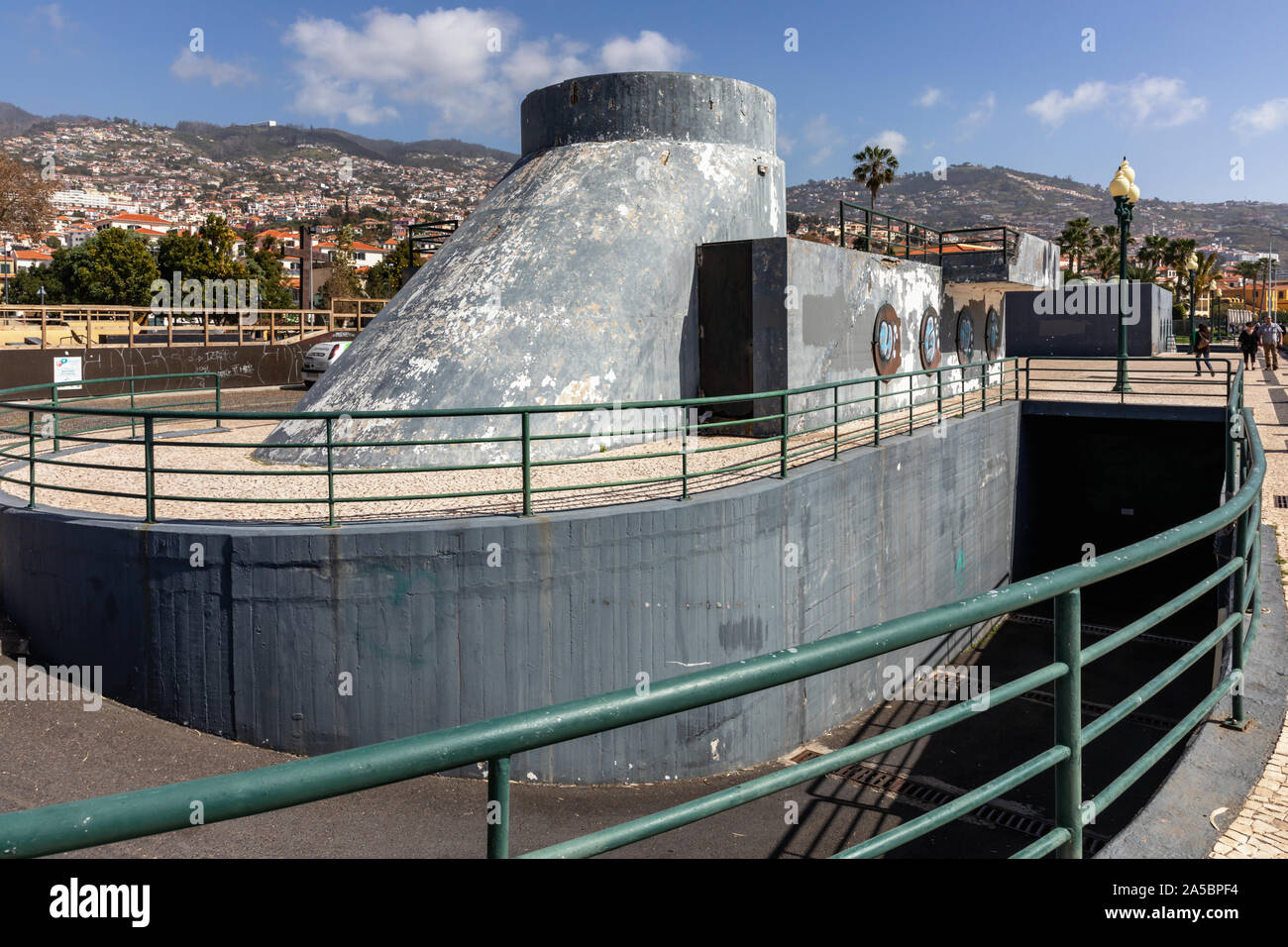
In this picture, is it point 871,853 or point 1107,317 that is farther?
point 1107,317

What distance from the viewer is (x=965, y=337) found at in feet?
74.9

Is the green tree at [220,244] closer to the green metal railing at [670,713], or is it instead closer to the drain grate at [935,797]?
the drain grate at [935,797]

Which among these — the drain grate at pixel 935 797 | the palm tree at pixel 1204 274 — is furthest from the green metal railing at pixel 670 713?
the palm tree at pixel 1204 274

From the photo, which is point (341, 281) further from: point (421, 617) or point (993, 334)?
point (421, 617)

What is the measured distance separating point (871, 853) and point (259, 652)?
7.37 metres

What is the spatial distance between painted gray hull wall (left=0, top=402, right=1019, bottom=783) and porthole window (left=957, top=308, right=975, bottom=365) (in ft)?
44.2

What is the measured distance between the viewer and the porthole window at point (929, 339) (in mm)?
19734

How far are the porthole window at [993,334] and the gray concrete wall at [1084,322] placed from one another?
19604mm

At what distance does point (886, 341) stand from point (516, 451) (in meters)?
8.26

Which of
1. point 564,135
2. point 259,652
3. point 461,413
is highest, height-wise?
point 564,135

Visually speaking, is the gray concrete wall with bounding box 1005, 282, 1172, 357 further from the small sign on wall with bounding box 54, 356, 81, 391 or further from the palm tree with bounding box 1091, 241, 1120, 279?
the small sign on wall with bounding box 54, 356, 81, 391
